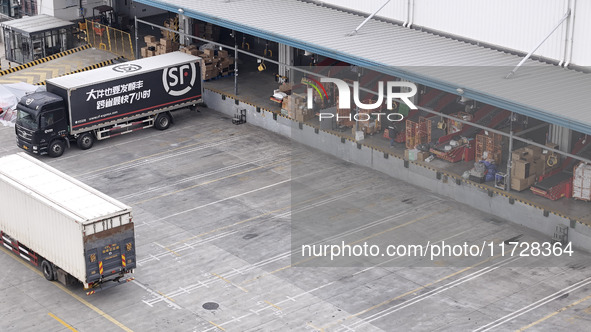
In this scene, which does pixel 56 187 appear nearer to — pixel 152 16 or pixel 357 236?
pixel 357 236

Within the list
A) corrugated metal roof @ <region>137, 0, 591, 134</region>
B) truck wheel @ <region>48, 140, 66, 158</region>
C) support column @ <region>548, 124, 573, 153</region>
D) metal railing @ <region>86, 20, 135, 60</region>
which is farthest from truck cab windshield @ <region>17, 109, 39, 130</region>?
support column @ <region>548, 124, 573, 153</region>

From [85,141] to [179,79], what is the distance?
584 centimetres

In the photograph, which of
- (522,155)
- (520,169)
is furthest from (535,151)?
(520,169)

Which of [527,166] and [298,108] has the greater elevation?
[527,166]

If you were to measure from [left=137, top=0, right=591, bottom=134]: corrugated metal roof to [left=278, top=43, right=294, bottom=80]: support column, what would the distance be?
2.08 metres

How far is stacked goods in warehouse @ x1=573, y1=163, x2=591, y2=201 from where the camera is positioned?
130 ft

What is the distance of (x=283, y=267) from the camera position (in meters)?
36.9

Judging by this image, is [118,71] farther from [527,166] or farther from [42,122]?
[527,166]

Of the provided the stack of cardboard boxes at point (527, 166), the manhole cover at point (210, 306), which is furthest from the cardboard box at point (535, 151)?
the manhole cover at point (210, 306)

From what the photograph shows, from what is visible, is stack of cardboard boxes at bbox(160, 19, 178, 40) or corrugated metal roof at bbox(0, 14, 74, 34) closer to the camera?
stack of cardboard boxes at bbox(160, 19, 178, 40)

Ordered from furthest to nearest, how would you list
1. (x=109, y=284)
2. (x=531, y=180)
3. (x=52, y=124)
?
(x=52, y=124) < (x=531, y=180) < (x=109, y=284)

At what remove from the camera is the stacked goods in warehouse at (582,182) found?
39.6m

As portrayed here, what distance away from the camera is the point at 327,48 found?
148 ft

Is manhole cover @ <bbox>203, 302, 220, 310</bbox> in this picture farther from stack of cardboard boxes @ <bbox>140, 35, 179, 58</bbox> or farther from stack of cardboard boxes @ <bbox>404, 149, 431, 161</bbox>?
stack of cardboard boxes @ <bbox>140, 35, 179, 58</bbox>
